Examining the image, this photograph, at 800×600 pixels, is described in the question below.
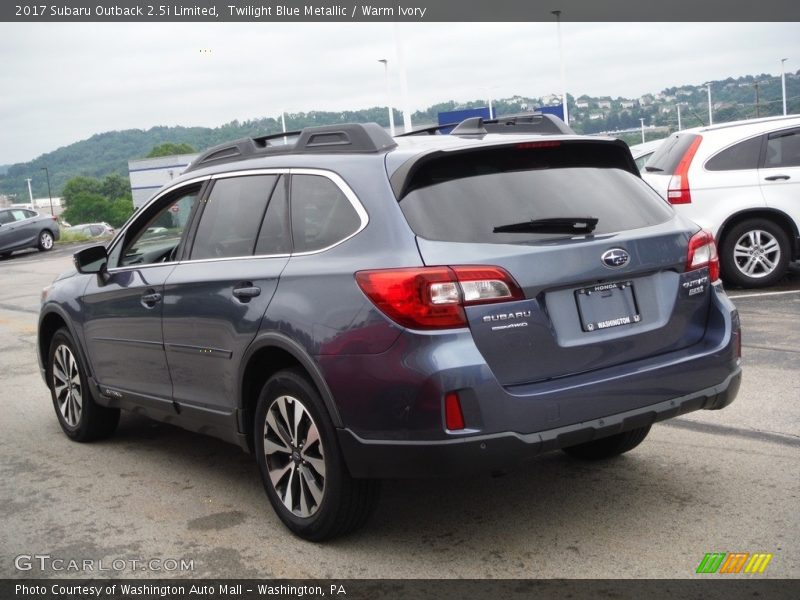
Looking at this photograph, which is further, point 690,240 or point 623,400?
point 690,240

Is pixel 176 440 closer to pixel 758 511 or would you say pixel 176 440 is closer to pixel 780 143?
pixel 758 511

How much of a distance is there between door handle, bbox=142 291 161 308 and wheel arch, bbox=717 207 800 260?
24.8 ft

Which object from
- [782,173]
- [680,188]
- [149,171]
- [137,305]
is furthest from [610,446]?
[149,171]

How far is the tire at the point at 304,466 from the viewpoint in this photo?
420 cm

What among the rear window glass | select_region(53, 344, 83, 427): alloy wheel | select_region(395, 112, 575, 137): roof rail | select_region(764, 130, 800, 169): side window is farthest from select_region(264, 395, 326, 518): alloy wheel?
→ select_region(764, 130, 800, 169): side window

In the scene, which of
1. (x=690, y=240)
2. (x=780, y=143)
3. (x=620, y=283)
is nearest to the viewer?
(x=620, y=283)

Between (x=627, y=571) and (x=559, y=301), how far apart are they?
1088 mm

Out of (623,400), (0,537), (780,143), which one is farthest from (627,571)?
(780,143)

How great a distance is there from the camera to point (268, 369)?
4.67m

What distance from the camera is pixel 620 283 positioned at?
4.18 m

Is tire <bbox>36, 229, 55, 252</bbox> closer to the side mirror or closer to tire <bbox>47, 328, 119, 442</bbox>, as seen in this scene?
tire <bbox>47, 328, 119, 442</bbox>

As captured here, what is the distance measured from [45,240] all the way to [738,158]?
95.6ft

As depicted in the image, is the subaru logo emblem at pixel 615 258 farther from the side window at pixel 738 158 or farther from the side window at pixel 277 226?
the side window at pixel 738 158

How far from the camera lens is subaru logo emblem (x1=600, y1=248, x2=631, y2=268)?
13.5 feet
